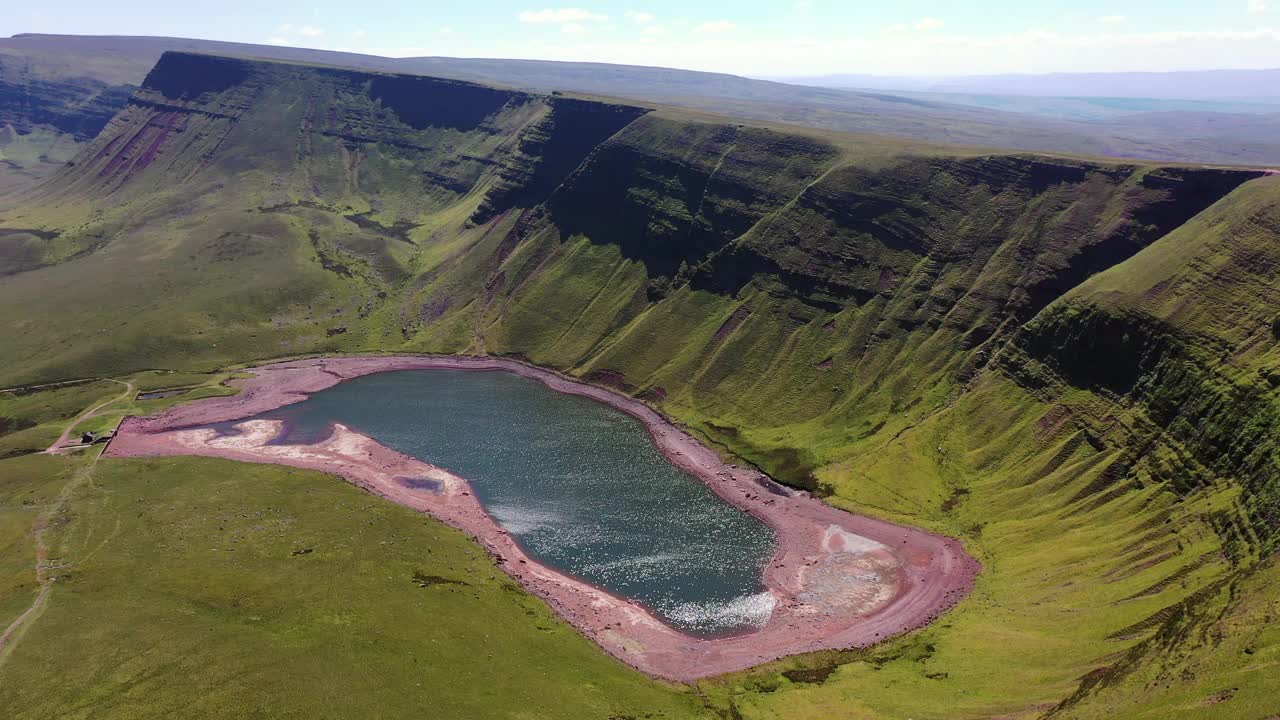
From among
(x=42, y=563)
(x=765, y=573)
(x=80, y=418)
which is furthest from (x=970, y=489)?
(x=80, y=418)

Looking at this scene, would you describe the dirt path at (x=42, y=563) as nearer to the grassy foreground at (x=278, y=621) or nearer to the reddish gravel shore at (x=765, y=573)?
the grassy foreground at (x=278, y=621)

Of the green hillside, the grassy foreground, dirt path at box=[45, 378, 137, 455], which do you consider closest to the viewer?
the grassy foreground

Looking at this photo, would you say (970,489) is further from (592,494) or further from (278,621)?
(278,621)

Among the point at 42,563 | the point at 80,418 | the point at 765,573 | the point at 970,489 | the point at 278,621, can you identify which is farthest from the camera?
the point at 80,418

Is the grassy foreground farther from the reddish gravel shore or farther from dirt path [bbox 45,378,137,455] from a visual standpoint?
dirt path [bbox 45,378,137,455]

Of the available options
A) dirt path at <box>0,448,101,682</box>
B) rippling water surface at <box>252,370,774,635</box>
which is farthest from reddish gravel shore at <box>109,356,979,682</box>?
dirt path at <box>0,448,101,682</box>

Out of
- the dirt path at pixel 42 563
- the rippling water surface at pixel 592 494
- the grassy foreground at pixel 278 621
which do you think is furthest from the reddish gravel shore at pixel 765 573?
the dirt path at pixel 42 563
